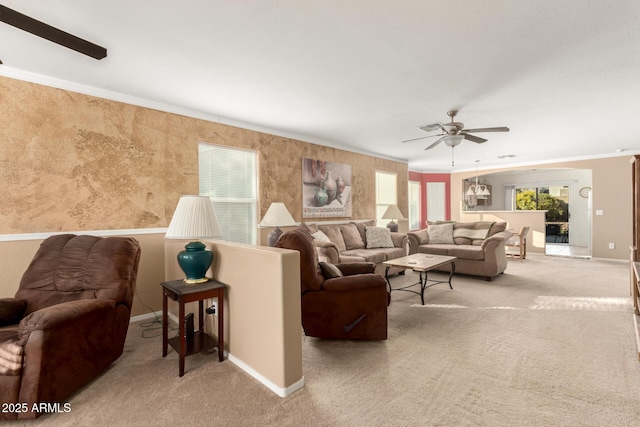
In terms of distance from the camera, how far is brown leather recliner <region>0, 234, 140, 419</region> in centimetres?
169

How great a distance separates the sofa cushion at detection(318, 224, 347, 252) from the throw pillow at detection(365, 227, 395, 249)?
1.73 feet

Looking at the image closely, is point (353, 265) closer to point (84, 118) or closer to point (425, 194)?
point (84, 118)

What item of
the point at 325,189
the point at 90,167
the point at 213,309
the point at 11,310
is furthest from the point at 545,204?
the point at 11,310

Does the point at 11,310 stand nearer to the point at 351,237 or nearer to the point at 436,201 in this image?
the point at 351,237

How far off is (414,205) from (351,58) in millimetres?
7602

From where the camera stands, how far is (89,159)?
308cm

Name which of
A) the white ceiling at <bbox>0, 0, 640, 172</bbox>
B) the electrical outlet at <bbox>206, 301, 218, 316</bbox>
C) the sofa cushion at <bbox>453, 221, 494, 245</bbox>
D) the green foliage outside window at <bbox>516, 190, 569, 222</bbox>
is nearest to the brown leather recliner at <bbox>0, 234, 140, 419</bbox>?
the electrical outlet at <bbox>206, 301, 218, 316</bbox>

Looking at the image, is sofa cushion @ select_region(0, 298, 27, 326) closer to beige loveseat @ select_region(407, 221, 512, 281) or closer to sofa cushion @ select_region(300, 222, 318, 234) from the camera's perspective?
sofa cushion @ select_region(300, 222, 318, 234)

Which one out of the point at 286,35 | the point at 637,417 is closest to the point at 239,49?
the point at 286,35

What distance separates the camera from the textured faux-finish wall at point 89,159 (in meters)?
2.73

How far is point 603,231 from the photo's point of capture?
684 cm

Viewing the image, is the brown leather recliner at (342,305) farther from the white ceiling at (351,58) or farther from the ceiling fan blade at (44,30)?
the ceiling fan blade at (44,30)

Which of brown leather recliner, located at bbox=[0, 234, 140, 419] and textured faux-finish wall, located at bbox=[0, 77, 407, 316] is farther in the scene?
textured faux-finish wall, located at bbox=[0, 77, 407, 316]

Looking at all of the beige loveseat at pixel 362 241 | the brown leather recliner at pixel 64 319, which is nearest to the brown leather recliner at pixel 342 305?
the brown leather recliner at pixel 64 319
